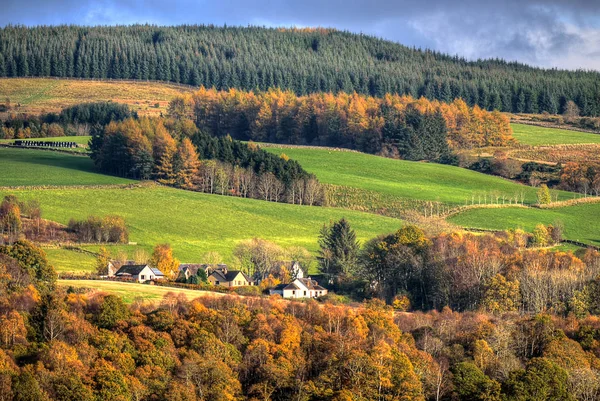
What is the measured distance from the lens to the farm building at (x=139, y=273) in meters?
101

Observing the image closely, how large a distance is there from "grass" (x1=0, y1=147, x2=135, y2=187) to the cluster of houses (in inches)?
1430

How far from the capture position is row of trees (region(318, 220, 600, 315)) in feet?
316

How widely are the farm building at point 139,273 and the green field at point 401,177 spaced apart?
5146 cm

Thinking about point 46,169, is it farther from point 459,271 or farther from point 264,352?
point 264,352

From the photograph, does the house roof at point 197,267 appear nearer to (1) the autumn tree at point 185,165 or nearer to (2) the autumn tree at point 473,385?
(2) the autumn tree at point 473,385

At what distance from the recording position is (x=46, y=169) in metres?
152

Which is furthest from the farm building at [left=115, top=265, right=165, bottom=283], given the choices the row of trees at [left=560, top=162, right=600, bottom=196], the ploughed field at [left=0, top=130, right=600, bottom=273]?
the row of trees at [left=560, top=162, right=600, bottom=196]

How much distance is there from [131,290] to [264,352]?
1538 cm

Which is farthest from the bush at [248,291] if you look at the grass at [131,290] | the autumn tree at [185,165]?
the autumn tree at [185,165]

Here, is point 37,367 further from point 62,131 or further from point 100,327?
point 62,131

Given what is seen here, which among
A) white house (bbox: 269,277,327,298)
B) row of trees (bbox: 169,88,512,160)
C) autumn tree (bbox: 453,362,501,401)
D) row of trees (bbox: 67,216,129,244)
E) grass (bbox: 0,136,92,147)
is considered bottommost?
autumn tree (bbox: 453,362,501,401)

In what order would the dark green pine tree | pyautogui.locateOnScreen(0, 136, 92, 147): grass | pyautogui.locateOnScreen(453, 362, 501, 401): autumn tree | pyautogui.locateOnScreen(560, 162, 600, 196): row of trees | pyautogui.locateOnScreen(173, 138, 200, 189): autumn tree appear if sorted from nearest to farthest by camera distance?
pyautogui.locateOnScreen(453, 362, 501, 401): autumn tree < the dark green pine tree < pyautogui.locateOnScreen(173, 138, 200, 189): autumn tree < pyautogui.locateOnScreen(560, 162, 600, 196): row of trees < pyautogui.locateOnScreen(0, 136, 92, 147): grass

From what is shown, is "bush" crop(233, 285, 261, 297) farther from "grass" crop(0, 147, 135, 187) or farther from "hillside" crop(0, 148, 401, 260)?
"grass" crop(0, 147, 135, 187)

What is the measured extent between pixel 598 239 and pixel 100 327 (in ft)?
213
